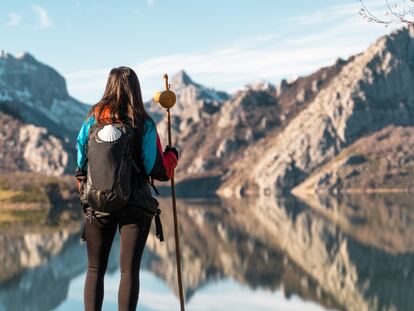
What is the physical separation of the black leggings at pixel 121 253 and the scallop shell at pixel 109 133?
992mm

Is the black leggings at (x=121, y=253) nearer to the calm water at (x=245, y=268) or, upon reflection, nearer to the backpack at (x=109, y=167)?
the backpack at (x=109, y=167)

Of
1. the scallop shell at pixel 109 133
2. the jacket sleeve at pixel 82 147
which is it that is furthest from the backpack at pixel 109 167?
the jacket sleeve at pixel 82 147

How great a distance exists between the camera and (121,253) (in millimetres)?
8930

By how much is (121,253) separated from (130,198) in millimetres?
731

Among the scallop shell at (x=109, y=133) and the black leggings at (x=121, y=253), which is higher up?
the scallop shell at (x=109, y=133)

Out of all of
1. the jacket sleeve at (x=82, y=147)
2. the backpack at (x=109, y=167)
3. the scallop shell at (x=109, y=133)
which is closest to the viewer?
the backpack at (x=109, y=167)

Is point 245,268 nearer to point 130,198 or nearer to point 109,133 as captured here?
point 130,198

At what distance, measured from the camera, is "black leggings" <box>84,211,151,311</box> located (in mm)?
8875

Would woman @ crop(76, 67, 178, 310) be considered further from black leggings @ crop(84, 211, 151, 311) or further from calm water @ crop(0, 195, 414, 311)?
calm water @ crop(0, 195, 414, 311)

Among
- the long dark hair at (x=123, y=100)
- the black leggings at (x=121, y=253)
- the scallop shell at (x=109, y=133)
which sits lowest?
the black leggings at (x=121, y=253)

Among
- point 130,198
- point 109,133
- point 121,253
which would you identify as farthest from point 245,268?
point 109,133

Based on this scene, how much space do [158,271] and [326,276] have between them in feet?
82.9

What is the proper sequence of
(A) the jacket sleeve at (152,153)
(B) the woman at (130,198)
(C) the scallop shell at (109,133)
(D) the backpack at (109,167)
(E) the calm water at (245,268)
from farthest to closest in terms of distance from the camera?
(E) the calm water at (245,268) < (A) the jacket sleeve at (152,153) < (B) the woman at (130,198) < (C) the scallop shell at (109,133) < (D) the backpack at (109,167)

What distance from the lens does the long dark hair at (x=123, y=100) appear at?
29.7 ft
